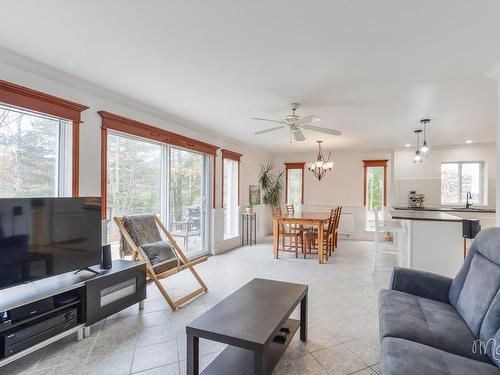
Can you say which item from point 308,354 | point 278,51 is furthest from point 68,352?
point 278,51

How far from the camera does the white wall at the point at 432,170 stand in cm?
659

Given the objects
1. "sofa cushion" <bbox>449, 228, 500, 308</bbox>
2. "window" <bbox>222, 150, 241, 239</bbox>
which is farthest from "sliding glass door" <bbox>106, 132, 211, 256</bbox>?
"sofa cushion" <bbox>449, 228, 500, 308</bbox>

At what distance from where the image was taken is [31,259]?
2.19 meters

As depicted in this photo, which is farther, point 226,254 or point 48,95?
point 226,254

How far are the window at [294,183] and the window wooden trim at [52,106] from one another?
19.9 ft

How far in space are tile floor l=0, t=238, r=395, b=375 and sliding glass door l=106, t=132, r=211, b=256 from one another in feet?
3.41

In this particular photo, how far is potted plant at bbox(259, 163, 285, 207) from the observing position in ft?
25.5

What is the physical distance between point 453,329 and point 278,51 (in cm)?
235

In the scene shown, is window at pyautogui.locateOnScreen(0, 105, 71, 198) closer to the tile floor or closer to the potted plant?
the tile floor

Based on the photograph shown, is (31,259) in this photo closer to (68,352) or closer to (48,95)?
(68,352)

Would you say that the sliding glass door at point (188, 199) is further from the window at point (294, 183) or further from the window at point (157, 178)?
the window at point (294, 183)

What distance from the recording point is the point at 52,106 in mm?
2854

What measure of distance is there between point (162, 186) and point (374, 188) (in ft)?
18.2

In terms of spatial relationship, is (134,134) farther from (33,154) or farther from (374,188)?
(374,188)
